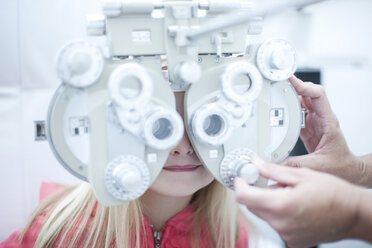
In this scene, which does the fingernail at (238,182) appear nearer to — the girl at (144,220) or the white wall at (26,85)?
the girl at (144,220)

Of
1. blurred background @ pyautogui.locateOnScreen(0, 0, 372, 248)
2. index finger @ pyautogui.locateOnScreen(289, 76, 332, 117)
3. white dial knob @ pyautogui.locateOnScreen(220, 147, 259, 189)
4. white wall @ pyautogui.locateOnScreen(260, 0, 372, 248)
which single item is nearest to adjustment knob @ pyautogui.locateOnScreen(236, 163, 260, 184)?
white dial knob @ pyautogui.locateOnScreen(220, 147, 259, 189)

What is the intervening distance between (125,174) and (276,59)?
0.29m

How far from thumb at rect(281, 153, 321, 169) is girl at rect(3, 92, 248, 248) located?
153 millimetres

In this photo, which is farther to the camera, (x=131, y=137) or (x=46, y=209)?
(x=46, y=209)

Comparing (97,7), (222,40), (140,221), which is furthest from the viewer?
(97,7)

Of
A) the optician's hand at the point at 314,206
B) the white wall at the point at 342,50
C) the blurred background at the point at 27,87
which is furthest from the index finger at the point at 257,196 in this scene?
the white wall at the point at 342,50

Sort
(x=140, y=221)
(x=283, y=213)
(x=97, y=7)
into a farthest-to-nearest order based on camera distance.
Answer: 1. (x=97, y=7)
2. (x=140, y=221)
3. (x=283, y=213)

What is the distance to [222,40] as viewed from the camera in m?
0.62

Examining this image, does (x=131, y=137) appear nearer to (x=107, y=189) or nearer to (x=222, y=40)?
(x=107, y=189)

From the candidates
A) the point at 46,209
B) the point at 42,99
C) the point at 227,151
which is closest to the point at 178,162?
the point at 227,151


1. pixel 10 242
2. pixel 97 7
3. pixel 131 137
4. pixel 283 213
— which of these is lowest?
pixel 10 242

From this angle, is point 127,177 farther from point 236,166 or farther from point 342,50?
point 342,50

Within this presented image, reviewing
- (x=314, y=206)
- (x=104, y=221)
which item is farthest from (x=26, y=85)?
(x=314, y=206)

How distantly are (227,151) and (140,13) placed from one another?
0.83ft
